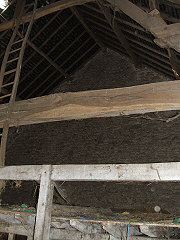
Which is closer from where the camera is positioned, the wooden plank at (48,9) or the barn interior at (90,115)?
the barn interior at (90,115)

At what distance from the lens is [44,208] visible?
2.70 m

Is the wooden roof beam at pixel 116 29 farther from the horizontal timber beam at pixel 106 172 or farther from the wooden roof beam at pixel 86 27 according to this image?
the horizontal timber beam at pixel 106 172

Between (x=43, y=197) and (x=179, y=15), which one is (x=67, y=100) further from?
(x=179, y=15)

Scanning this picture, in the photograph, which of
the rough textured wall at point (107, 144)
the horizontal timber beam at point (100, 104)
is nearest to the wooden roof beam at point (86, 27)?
the rough textured wall at point (107, 144)

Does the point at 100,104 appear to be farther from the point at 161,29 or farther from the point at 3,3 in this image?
the point at 3,3

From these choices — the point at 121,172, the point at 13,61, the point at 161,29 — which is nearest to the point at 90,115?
the point at 121,172

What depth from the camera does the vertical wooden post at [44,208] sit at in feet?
8.64

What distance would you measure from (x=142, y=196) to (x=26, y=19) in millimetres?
5549

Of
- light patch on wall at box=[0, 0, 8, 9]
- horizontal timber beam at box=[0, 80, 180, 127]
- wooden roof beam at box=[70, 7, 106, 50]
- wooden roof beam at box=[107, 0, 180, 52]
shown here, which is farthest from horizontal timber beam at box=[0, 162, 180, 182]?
wooden roof beam at box=[70, 7, 106, 50]

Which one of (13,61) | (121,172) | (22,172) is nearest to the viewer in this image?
(121,172)

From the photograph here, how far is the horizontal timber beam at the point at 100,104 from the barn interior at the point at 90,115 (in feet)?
0.04

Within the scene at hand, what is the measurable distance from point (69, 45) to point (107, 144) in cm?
341

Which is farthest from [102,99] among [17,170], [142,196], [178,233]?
[142,196]

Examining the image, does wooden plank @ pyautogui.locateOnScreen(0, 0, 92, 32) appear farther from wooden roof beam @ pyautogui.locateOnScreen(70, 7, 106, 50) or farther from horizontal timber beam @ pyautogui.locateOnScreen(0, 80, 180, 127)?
horizontal timber beam @ pyautogui.locateOnScreen(0, 80, 180, 127)
